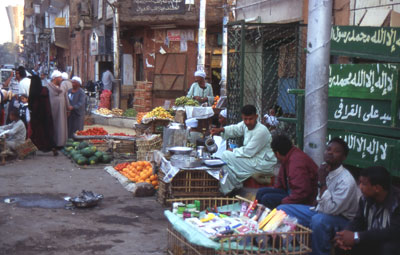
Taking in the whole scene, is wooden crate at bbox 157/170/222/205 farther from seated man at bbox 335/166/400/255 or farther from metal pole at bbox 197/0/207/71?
metal pole at bbox 197/0/207/71

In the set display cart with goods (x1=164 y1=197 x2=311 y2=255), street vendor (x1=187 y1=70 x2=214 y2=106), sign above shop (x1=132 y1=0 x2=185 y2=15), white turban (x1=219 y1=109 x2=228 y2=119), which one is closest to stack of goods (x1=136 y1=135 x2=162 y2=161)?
street vendor (x1=187 y1=70 x2=214 y2=106)

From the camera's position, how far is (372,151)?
5801 mm

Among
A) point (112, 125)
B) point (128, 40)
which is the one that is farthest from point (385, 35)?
point (128, 40)

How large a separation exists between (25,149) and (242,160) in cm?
627

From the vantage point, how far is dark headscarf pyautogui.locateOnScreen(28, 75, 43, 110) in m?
12.5

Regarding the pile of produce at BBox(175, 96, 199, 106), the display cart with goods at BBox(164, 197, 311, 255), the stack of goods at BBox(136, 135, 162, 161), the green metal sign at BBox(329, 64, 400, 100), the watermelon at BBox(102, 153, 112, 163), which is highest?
the green metal sign at BBox(329, 64, 400, 100)

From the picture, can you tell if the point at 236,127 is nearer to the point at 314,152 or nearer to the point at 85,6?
the point at 314,152

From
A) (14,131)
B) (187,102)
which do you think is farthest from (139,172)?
(14,131)

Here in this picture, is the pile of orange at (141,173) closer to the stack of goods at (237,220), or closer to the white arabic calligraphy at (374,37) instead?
the stack of goods at (237,220)

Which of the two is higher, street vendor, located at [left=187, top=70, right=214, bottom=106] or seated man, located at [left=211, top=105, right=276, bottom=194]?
street vendor, located at [left=187, top=70, right=214, bottom=106]

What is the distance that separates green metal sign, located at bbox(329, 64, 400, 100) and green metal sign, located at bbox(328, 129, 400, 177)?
0.44 m

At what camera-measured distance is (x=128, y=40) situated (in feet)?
82.5

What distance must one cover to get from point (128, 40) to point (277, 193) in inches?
783

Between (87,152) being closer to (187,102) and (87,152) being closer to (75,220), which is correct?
(187,102)
